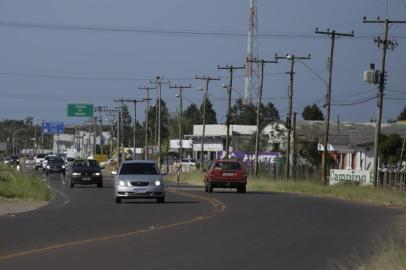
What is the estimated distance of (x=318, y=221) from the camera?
2536cm

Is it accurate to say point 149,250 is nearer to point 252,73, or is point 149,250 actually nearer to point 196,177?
point 196,177

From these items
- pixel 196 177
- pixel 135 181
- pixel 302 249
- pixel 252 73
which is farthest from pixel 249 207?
pixel 252 73

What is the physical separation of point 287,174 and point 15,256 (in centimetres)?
4562

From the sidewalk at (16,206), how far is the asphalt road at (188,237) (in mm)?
842

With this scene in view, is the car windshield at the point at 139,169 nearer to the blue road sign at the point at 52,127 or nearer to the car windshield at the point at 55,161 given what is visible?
the car windshield at the point at 55,161

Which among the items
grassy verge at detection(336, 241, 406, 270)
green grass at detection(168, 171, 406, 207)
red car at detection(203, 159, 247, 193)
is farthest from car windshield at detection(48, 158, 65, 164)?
grassy verge at detection(336, 241, 406, 270)

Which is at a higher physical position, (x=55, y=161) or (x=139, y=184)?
(x=139, y=184)

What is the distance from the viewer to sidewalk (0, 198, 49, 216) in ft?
96.9

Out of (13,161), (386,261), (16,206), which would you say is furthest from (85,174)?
(13,161)

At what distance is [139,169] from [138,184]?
41.3 inches

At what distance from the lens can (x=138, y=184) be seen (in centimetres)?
3400

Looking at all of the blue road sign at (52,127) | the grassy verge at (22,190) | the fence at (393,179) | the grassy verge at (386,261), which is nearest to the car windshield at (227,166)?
the fence at (393,179)

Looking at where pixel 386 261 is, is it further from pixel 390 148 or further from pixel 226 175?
pixel 390 148

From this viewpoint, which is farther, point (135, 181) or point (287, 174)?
point (287, 174)
